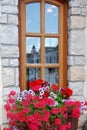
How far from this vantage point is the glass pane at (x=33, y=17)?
3564 mm

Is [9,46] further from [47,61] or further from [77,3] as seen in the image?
[77,3]

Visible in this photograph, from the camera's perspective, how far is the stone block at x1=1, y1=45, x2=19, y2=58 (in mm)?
3326

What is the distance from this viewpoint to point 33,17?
11.7 ft

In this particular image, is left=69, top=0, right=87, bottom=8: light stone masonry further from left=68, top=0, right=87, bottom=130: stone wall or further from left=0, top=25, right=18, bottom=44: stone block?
left=0, top=25, right=18, bottom=44: stone block

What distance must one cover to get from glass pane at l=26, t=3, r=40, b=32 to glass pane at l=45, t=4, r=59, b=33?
0.13m

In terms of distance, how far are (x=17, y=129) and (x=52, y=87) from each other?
2.22 ft

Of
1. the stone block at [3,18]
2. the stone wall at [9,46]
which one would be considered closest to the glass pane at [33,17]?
the stone wall at [9,46]

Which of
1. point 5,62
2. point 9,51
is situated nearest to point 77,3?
point 9,51

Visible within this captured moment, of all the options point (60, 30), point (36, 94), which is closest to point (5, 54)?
point (36, 94)

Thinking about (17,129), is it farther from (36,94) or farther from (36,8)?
(36,8)

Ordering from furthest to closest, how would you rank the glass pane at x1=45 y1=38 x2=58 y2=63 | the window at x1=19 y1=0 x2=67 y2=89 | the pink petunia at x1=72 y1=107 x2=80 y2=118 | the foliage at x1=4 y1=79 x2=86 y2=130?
the glass pane at x1=45 y1=38 x2=58 y2=63, the window at x1=19 y1=0 x2=67 y2=89, the pink petunia at x1=72 y1=107 x2=80 y2=118, the foliage at x1=4 y1=79 x2=86 y2=130

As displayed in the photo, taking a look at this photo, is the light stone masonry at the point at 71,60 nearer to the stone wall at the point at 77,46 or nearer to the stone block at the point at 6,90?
the stone wall at the point at 77,46

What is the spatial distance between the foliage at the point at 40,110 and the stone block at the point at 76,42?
27.8 inches

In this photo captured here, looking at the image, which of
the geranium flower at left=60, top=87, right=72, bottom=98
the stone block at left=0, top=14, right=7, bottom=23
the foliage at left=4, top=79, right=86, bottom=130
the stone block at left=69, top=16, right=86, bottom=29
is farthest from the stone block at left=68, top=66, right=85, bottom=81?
the stone block at left=0, top=14, right=7, bottom=23
